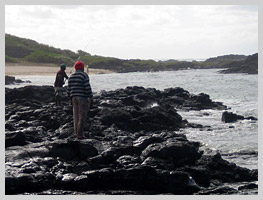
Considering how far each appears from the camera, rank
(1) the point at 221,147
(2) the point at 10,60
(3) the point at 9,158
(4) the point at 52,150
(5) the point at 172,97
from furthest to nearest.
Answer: (2) the point at 10,60, (5) the point at 172,97, (1) the point at 221,147, (4) the point at 52,150, (3) the point at 9,158

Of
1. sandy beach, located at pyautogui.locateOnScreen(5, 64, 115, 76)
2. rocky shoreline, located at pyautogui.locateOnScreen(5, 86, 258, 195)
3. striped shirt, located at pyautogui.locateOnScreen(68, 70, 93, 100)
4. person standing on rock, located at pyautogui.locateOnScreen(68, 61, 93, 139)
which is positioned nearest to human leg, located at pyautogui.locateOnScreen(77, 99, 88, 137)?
person standing on rock, located at pyautogui.locateOnScreen(68, 61, 93, 139)

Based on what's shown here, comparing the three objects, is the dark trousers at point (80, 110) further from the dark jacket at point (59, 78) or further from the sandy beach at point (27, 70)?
the sandy beach at point (27, 70)

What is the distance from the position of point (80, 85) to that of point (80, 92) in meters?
0.19

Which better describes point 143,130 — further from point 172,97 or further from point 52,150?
point 172,97

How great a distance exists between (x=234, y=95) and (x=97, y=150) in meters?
26.4

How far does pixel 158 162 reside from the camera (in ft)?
31.6

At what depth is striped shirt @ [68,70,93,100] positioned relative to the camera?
10.8 meters

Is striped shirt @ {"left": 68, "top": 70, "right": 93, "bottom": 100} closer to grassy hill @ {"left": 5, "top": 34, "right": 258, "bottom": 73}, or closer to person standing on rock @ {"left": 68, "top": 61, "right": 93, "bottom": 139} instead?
person standing on rock @ {"left": 68, "top": 61, "right": 93, "bottom": 139}

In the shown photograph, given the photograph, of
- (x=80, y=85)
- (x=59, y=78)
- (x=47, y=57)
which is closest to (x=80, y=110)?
(x=80, y=85)

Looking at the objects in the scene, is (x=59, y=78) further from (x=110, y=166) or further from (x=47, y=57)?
(x=47, y=57)

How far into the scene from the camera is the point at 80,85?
10.9m

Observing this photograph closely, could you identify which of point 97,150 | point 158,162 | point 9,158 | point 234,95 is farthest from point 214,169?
point 234,95

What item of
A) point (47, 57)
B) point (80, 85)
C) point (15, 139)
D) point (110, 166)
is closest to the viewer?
point (110, 166)

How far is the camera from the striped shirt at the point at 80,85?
10.8m
